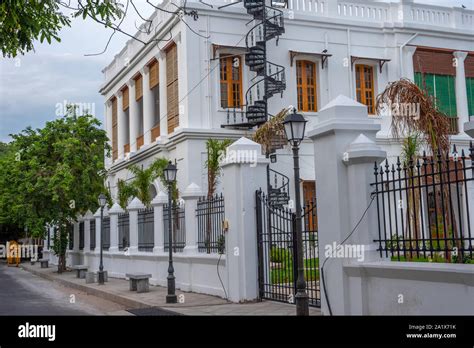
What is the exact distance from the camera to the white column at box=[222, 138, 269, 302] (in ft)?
41.4

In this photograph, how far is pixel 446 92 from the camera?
88.3ft

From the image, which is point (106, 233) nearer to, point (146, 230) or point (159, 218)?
point (146, 230)

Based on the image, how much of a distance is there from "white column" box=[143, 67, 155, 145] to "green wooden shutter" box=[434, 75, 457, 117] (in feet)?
41.5

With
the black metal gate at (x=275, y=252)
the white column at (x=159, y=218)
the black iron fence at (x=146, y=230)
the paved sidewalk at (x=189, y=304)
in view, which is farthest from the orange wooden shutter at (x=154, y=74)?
the black metal gate at (x=275, y=252)

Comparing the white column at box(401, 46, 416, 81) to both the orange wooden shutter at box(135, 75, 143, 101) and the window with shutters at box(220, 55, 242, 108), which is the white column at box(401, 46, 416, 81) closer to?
the window with shutters at box(220, 55, 242, 108)

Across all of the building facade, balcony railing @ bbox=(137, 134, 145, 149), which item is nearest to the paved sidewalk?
the building facade

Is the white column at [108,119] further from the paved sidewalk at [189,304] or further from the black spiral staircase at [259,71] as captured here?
the paved sidewalk at [189,304]

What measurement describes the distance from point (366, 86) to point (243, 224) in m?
15.4

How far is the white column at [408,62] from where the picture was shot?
25.9 m

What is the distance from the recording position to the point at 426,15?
2711 cm

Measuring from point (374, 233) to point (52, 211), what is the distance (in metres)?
20.9

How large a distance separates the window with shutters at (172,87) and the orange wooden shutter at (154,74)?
158 cm
